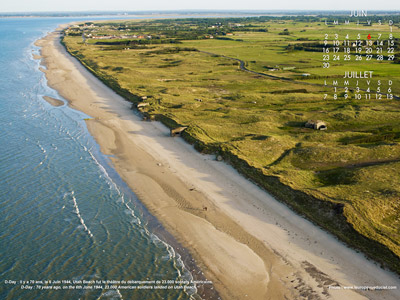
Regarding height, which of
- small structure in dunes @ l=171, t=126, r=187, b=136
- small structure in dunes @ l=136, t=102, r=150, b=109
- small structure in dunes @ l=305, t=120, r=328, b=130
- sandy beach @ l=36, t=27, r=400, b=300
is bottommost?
sandy beach @ l=36, t=27, r=400, b=300

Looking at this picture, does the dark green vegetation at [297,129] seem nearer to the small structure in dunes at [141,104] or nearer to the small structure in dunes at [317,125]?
the small structure in dunes at [317,125]

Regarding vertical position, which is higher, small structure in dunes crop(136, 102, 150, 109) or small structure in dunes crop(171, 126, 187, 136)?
small structure in dunes crop(136, 102, 150, 109)

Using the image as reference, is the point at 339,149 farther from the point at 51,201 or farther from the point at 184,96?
the point at 184,96

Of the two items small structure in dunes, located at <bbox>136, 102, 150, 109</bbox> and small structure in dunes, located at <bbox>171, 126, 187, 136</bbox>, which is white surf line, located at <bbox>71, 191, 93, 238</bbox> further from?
small structure in dunes, located at <bbox>136, 102, 150, 109</bbox>
